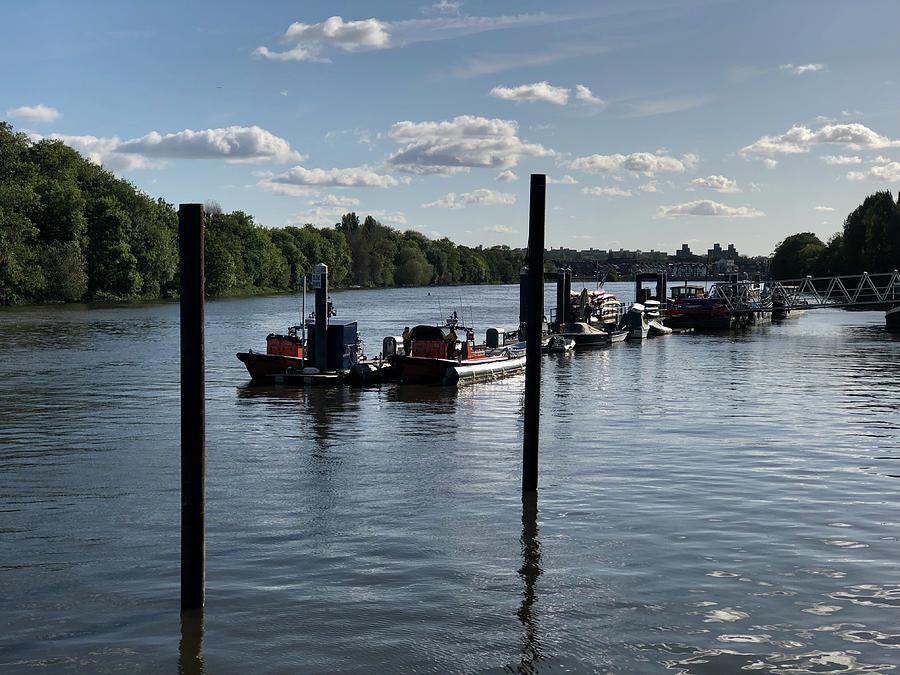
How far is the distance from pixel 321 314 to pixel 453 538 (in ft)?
79.2

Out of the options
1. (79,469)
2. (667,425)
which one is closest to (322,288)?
(667,425)

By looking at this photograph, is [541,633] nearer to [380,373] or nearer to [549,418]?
[549,418]

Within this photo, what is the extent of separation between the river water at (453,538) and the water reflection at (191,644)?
0.05m

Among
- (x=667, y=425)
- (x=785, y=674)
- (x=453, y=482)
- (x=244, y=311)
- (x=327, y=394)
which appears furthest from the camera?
(x=244, y=311)

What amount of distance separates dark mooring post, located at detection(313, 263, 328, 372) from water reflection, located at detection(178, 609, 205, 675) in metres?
26.6

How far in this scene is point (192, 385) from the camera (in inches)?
513

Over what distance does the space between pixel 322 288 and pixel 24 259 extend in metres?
79.7

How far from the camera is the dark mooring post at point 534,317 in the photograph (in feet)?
64.3

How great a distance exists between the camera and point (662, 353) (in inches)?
2598

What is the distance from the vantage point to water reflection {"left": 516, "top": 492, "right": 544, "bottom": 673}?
41.2 feet

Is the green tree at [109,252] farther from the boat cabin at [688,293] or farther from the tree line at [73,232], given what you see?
the boat cabin at [688,293]

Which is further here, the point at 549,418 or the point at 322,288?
the point at 322,288

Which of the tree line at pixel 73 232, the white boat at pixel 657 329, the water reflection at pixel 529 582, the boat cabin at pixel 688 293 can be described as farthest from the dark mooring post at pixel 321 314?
the tree line at pixel 73 232

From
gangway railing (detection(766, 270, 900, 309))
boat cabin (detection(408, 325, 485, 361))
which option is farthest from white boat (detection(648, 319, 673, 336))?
boat cabin (detection(408, 325, 485, 361))
